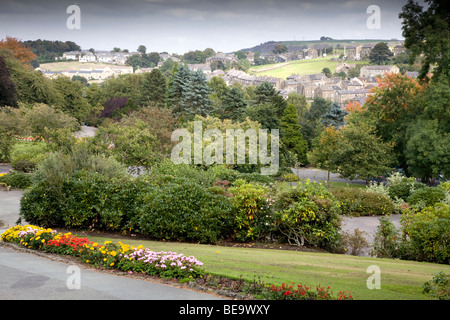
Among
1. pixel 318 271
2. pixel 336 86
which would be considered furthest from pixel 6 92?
pixel 336 86

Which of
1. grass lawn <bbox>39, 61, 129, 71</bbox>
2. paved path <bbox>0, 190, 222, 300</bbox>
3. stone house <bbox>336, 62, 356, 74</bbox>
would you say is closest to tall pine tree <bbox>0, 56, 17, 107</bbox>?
paved path <bbox>0, 190, 222, 300</bbox>

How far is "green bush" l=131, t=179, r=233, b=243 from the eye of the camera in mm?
11781

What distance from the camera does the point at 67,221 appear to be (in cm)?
1259

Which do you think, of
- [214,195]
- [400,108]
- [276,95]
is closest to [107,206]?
[214,195]

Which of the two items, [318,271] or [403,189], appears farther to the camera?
[403,189]

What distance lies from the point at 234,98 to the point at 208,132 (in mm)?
17662

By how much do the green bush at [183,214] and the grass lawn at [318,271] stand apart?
1351mm

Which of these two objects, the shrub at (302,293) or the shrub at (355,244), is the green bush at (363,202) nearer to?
the shrub at (355,244)

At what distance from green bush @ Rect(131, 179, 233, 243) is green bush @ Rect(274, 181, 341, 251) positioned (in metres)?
1.66

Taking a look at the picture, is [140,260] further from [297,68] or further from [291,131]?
[297,68]

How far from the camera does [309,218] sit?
12.1 meters

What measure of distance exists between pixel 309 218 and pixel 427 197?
31.6 ft

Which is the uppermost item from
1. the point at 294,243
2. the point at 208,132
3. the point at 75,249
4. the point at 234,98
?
the point at 234,98
